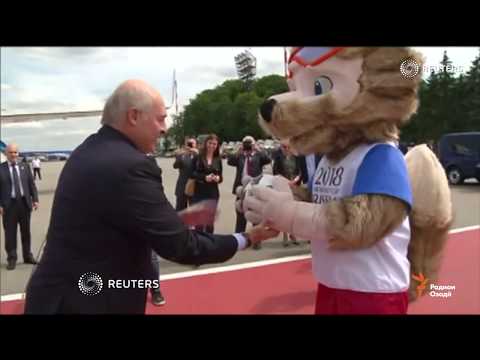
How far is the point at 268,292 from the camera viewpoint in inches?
185

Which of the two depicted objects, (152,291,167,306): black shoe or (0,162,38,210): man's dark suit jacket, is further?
(0,162,38,210): man's dark suit jacket

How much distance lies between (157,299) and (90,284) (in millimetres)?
2517

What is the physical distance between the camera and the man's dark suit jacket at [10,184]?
5.99m

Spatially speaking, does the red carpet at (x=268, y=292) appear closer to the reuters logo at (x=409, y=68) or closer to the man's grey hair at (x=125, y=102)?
the reuters logo at (x=409, y=68)

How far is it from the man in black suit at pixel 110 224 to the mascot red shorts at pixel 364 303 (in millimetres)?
696

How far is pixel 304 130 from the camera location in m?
2.03

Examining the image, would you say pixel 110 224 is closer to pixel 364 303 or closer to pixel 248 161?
pixel 364 303

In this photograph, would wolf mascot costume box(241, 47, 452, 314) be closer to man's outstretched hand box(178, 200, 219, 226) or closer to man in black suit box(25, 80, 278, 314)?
man in black suit box(25, 80, 278, 314)

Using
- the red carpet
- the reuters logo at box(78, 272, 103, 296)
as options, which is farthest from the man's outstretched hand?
the red carpet

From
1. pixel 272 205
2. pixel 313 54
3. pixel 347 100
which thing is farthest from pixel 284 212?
pixel 313 54

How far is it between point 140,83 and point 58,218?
71 centimetres

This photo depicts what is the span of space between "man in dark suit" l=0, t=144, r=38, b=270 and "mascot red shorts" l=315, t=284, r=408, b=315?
510 cm

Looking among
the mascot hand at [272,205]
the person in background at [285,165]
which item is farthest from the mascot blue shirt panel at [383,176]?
the person in background at [285,165]

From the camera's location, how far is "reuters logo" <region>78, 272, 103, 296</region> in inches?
77.7
